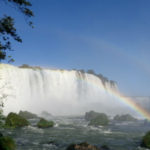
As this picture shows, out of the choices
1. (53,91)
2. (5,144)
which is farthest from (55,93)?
(5,144)

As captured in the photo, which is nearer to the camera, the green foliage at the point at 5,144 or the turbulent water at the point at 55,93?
the green foliage at the point at 5,144

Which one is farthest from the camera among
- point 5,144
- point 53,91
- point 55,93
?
point 55,93

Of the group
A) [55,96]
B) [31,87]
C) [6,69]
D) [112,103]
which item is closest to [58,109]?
[55,96]

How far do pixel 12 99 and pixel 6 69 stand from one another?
7.52 m

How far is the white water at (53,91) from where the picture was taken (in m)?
50.6

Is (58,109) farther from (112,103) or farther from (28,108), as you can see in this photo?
(112,103)

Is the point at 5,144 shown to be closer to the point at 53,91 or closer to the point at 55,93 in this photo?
the point at 53,91

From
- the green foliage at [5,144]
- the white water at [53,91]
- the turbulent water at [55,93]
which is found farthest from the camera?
the white water at [53,91]

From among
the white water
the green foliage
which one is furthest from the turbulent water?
the green foliage

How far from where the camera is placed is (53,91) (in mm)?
61938

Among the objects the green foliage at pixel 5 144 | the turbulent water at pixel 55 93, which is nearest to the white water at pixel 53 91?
the turbulent water at pixel 55 93

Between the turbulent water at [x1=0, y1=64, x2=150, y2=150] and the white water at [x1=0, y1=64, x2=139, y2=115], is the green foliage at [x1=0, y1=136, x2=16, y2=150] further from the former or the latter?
the white water at [x1=0, y1=64, x2=139, y2=115]

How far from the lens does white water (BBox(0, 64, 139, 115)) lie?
50.6 metres

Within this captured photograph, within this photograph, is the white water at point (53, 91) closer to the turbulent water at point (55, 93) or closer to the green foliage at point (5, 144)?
the turbulent water at point (55, 93)
